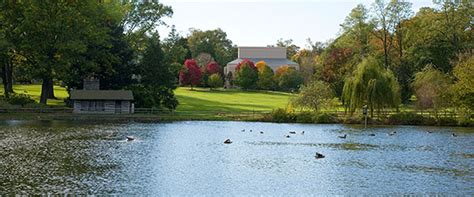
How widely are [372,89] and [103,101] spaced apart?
31568mm

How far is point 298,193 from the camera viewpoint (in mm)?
27266

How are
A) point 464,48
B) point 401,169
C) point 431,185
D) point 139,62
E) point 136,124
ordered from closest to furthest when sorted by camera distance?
point 431,185
point 401,169
point 136,124
point 139,62
point 464,48

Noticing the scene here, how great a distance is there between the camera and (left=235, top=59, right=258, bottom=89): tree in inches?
4963

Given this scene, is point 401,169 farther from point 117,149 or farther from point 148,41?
point 148,41

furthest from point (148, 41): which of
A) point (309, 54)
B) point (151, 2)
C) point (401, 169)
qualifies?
point (309, 54)

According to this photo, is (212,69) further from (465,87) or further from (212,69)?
(465,87)

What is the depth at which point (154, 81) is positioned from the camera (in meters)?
76.4

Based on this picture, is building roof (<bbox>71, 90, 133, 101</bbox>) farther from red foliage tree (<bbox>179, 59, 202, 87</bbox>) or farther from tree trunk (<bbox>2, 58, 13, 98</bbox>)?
red foliage tree (<bbox>179, 59, 202, 87</bbox>)

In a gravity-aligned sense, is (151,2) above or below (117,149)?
above

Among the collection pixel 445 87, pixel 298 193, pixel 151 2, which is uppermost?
pixel 151 2

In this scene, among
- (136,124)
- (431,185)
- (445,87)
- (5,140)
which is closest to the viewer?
(431,185)

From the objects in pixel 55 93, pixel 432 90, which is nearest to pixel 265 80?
pixel 55 93

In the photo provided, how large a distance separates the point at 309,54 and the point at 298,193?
139m

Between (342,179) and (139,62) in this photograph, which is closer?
(342,179)
